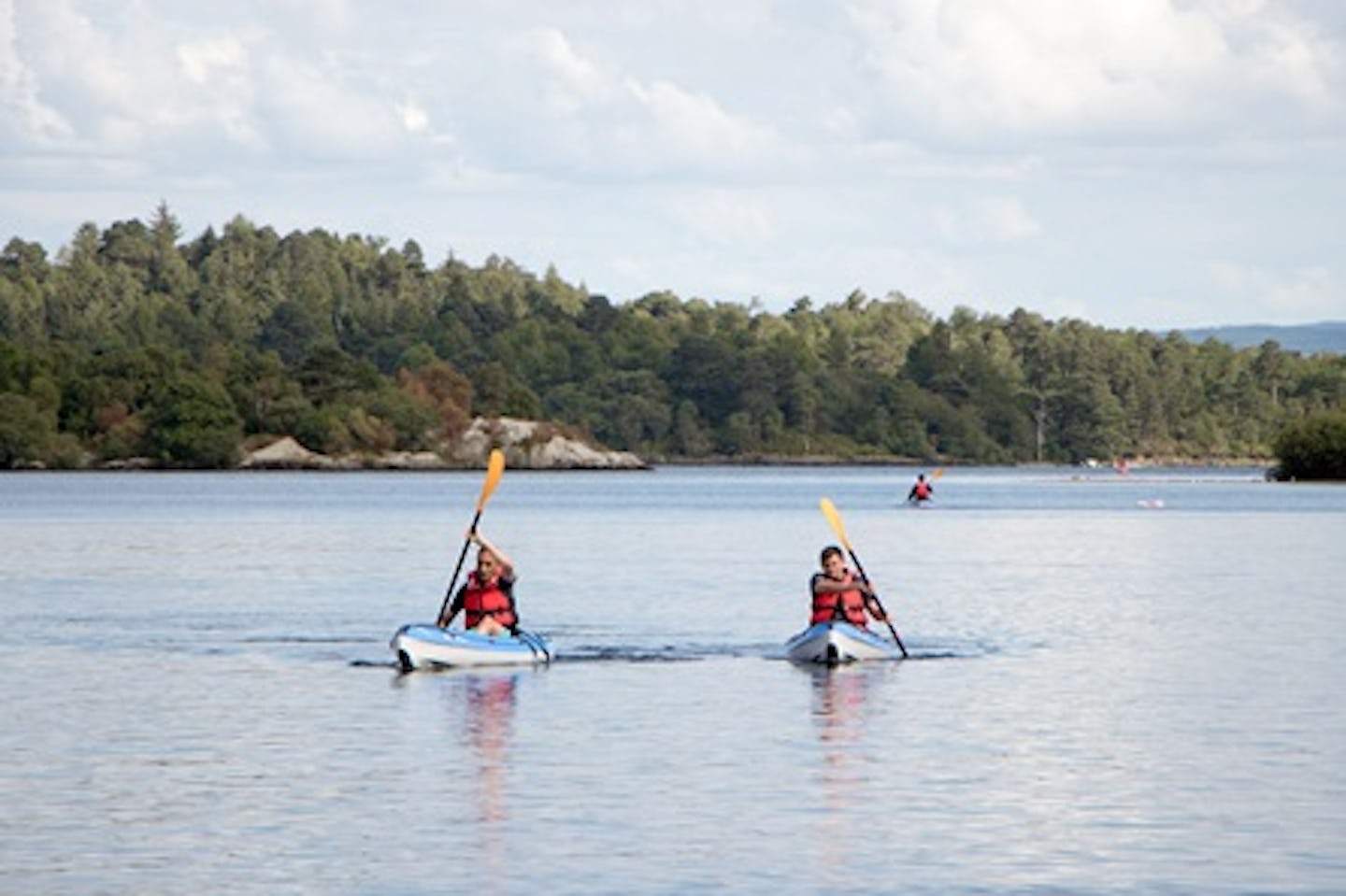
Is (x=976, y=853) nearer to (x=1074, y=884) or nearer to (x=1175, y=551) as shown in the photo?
(x=1074, y=884)

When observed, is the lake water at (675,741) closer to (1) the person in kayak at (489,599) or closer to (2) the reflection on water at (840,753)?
(2) the reflection on water at (840,753)

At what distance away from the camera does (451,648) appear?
47500 mm

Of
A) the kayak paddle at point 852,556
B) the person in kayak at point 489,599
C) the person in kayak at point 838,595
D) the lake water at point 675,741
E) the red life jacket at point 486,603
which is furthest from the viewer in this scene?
the kayak paddle at point 852,556

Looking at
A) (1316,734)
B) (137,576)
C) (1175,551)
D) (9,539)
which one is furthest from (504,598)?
(9,539)

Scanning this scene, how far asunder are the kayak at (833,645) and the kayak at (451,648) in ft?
16.8

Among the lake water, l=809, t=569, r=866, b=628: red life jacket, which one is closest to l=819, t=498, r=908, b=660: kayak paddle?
l=809, t=569, r=866, b=628: red life jacket

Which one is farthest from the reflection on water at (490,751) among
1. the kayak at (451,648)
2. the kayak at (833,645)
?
the kayak at (833,645)

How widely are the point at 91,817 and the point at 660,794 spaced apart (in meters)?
6.54

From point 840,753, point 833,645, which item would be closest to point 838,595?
point 833,645

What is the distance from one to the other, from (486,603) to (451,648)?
3.53ft

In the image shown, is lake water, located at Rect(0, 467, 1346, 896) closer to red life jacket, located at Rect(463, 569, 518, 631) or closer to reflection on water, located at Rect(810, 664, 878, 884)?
reflection on water, located at Rect(810, 664, 878, 884)

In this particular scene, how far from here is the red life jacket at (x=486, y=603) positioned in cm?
4756

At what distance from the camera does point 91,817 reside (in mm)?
29969

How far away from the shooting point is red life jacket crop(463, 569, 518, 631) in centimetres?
4756
